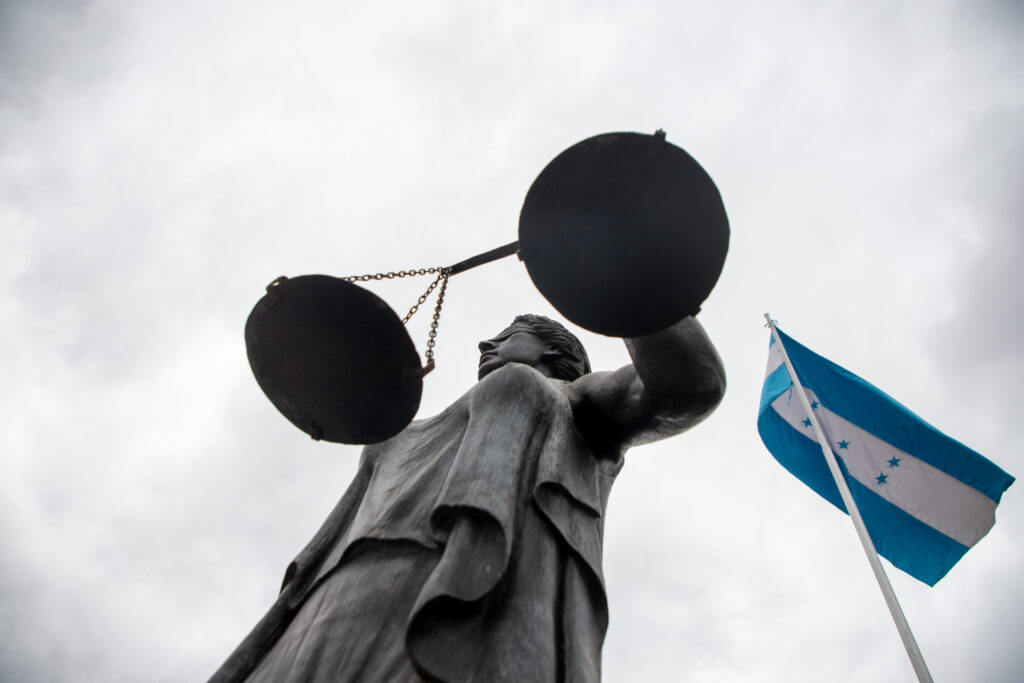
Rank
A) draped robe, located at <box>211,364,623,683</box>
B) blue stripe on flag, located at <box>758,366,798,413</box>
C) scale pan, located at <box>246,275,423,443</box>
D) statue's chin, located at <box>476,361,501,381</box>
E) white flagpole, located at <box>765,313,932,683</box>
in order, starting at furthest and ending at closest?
blue stripe on flag, located at <box>758,366,798,413</box>
white flagpole, located at <box>765,313,932,683</box>
statue's chin, located at <box>476,361,501,381</box>
scale pan, located at <box>246,275,423,443</box>
draped robe, located at <box>211,364,623,683</box>

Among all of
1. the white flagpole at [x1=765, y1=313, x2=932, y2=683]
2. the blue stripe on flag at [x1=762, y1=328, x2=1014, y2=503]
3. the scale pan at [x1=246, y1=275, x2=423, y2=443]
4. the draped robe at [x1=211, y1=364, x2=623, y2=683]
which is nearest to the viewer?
the draped robe at [x1=211, y1=364, x2=623, y2=683]

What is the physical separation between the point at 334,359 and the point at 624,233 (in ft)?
3.60

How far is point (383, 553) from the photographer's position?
6.62 ft

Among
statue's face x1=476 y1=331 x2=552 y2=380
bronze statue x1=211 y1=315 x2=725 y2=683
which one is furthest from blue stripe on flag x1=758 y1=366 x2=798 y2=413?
bronze statue x1=211 y1=315 x2=725 y2=683

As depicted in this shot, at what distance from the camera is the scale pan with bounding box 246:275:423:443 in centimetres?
217

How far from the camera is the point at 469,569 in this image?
1.75 metres

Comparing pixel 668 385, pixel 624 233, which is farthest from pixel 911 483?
pixel 624 233

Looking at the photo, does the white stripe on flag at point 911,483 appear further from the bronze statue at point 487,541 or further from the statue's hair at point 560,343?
the bronze statue at point 487,541

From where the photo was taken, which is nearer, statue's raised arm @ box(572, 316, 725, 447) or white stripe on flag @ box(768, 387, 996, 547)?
statue's raised arm @ box(572, 316, 725, 447)

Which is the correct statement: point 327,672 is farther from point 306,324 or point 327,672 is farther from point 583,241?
point 583,241

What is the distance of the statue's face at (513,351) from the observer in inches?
129

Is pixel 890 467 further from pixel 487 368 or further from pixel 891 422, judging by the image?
pixel 487 368

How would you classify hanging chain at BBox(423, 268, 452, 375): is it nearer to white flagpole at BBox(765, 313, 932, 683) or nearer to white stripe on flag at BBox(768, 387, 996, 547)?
white flagpole at BBox(765, 313, 932, 683)

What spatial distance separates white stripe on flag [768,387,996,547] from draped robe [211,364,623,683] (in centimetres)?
496
